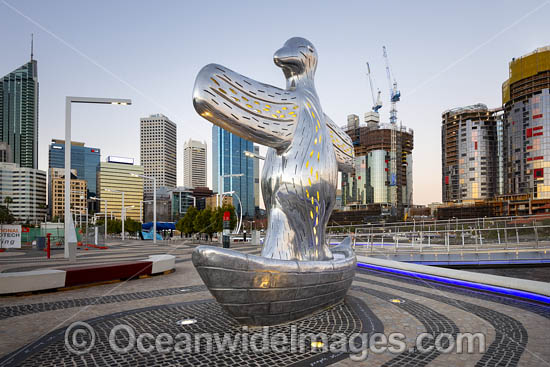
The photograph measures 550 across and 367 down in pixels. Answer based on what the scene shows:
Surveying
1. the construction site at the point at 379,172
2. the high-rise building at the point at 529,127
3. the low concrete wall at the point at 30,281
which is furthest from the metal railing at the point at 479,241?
the construction site at the point at 379,172

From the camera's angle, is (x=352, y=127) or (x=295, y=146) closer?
(x=295, y=146)

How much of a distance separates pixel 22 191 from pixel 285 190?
578ft

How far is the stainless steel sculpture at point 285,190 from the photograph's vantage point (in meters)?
5.05

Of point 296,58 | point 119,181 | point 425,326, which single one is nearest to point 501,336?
point 425,326

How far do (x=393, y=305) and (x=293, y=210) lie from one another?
3659mm

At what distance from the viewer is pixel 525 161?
7400 cm

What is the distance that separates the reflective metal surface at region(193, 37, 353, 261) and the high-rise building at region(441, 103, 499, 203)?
102098 mm

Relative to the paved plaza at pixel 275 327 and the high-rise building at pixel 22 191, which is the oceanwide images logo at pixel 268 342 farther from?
the high-rise building at pixel 22 191

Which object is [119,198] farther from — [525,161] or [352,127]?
[525,161]

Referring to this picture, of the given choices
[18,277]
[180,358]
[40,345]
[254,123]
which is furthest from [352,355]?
[18,277]

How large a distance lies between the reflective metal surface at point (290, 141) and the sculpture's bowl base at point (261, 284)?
0.60m

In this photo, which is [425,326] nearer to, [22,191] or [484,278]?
[484,278]

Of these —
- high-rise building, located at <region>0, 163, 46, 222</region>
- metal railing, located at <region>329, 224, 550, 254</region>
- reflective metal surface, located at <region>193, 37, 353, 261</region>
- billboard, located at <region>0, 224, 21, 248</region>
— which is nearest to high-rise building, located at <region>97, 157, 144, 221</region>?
high-rise building, located at <region>0, 163, 46, 222</region>

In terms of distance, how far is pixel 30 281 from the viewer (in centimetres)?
909
